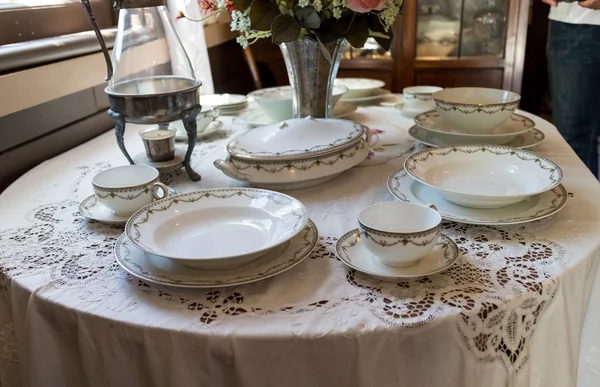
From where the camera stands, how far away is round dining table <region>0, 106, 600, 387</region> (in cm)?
65

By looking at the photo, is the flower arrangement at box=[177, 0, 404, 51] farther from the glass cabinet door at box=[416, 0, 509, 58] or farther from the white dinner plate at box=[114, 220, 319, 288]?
the glass cabinet door at box=[416, 0, 509, 58]

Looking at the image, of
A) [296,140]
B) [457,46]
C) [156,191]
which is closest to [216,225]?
[156,191]

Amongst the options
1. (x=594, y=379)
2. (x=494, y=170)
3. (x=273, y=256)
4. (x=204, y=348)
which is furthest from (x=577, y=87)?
(x=204, y=348)

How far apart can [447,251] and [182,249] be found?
1.25 feet

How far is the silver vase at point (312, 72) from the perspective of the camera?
123 cm

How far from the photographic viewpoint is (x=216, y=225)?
89 centimetres

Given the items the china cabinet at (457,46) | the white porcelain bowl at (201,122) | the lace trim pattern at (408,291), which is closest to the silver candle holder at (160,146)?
the white porcelain bowl at (201,122)

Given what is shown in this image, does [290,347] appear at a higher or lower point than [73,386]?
higher

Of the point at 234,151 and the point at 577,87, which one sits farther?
the point at 577,87

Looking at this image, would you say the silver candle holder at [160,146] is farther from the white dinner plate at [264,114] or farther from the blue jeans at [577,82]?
the blue jeans at [577,82]

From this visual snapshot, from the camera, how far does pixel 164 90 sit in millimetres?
1195

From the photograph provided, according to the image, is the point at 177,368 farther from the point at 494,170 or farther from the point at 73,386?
the point at 494,170

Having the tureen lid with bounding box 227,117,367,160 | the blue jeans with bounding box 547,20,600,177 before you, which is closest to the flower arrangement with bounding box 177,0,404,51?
the tureen lid with bounding box 227,117,367,160

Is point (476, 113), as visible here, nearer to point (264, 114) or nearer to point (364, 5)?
point (364, 5)
